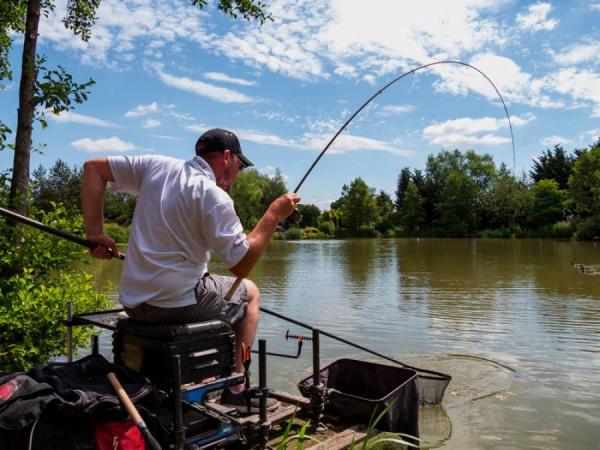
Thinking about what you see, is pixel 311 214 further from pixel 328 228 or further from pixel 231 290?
pixel 231 290

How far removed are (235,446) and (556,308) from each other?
35.4ft

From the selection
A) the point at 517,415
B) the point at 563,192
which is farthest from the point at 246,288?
the point at 563,192

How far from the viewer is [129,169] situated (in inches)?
117

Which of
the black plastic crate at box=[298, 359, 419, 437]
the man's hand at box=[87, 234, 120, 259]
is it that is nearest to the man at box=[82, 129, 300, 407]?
the man's hand at box=[87, 234, 120, 259]

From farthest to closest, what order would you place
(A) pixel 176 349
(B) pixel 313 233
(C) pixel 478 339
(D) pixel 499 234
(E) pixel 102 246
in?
(B) pixel 313 233
(D) pixel 499 234
(C) pixel 478 339
(E) pixel 102 246
(A) pixel 176 349

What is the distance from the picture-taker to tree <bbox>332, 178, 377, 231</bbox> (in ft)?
245

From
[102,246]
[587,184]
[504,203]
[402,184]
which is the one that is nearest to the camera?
[102,246]

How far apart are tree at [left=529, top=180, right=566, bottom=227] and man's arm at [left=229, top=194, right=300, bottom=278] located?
57.1 metres

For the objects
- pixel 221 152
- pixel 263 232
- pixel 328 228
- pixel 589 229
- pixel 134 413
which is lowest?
pixel 134 413

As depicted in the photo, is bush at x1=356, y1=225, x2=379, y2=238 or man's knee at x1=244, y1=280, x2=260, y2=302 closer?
man's knee at x1=244, y1=280, x2=260, y2=302

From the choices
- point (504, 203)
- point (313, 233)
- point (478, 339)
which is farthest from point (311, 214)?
point (478, 339)

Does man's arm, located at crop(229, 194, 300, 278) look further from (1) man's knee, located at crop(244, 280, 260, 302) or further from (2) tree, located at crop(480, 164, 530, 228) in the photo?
(2) tree, located at crop(480, 164, 530, 228)

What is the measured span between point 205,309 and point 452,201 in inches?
2697

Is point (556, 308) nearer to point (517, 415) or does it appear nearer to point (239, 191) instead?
point (517, 415)
